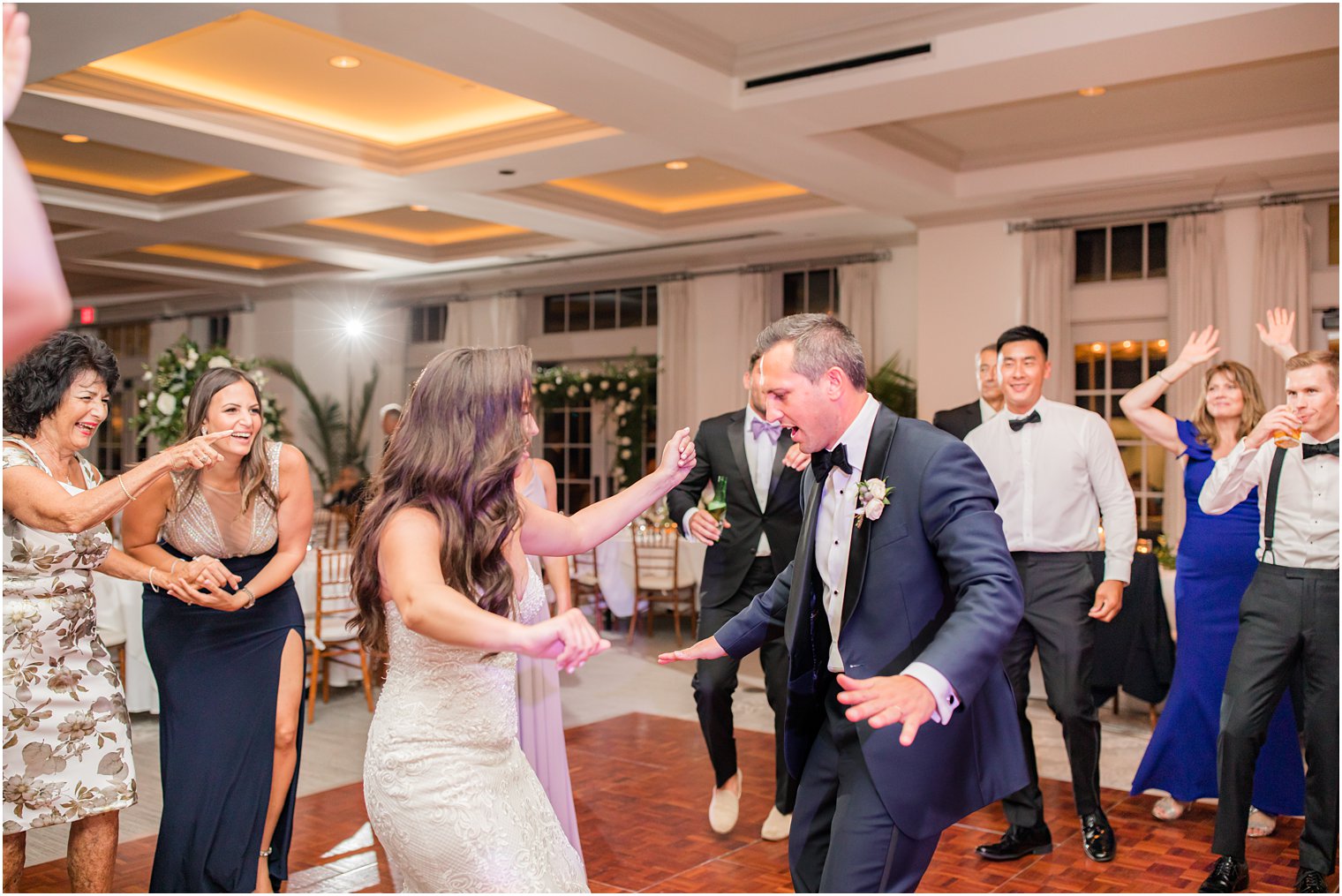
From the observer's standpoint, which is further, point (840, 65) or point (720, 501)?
point (840, 65)

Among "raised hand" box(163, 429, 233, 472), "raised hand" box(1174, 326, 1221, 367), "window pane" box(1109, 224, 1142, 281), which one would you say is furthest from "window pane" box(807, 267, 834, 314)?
"raised hand" box(163, 429, 233, 472)

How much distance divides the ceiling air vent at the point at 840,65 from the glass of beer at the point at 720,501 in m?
2.98

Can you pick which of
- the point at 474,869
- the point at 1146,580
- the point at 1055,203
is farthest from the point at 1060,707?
the point at 1055,203

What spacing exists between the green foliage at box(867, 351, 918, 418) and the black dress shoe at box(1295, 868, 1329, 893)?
A: 663 cm

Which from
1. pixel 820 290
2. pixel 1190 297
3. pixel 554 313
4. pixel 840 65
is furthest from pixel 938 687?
pixel 554 313

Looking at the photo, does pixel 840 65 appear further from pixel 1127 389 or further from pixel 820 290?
pixel 820 290

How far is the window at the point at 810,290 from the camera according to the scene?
37.5 feet

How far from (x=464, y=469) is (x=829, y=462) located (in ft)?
2.71

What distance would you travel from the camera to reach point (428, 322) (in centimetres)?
1475

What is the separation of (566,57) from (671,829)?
3734mm

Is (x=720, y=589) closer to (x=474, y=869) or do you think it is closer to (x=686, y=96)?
(x=474, y=869)

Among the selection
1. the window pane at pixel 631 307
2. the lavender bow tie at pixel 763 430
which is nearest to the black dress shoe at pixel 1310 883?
the lavender bow tie at pixel 763 430

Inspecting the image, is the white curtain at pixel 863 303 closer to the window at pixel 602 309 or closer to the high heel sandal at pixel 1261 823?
the window at pixel 602 309

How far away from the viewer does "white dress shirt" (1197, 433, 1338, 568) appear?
3.70 meters
